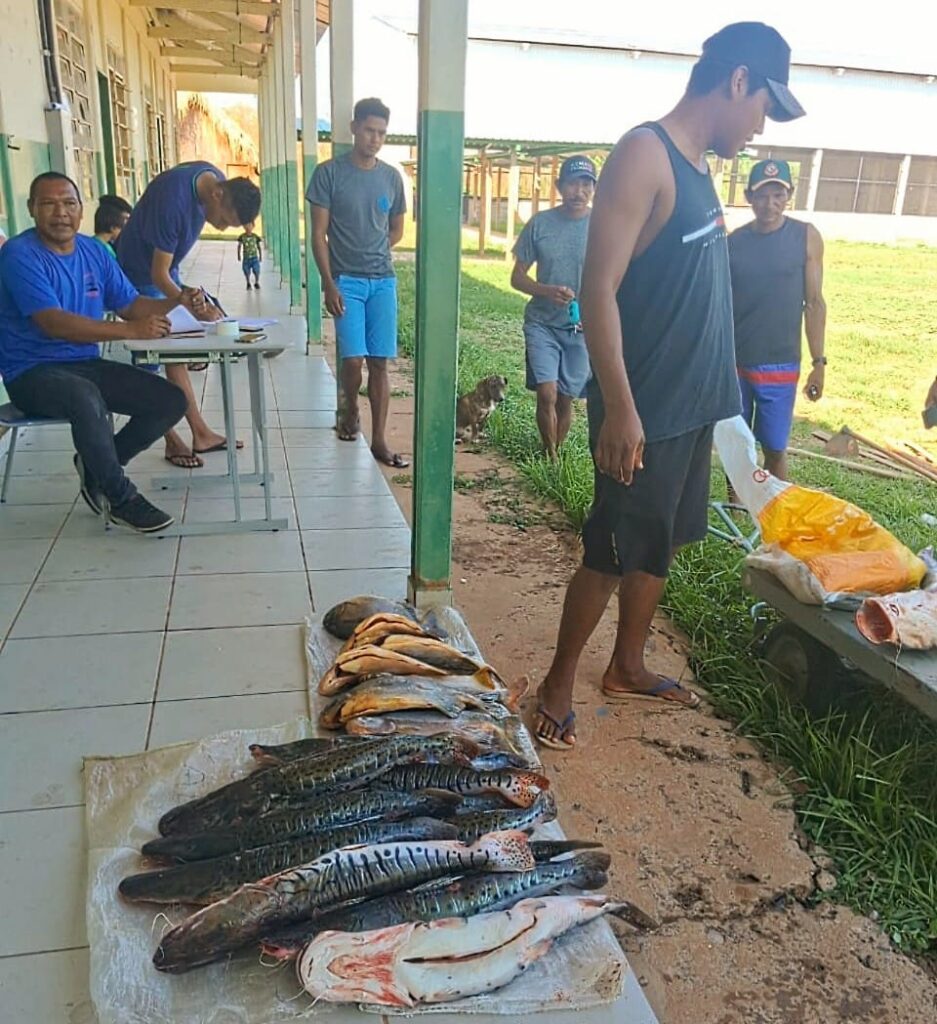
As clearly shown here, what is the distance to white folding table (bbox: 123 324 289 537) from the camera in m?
3.66

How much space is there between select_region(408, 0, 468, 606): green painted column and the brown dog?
2.87 meters

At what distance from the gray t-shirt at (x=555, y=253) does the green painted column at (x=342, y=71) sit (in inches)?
63.9

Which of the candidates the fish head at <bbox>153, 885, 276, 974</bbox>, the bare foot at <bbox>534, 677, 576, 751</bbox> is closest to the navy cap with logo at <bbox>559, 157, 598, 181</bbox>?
the bare foot at <bbox>534, 677, 576, 751</bbox>

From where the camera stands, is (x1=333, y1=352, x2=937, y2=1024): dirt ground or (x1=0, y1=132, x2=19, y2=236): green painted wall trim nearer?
(x1=333, y1=352, x2=937, y2=1024): dirt ground

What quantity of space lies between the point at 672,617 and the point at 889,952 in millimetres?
1714

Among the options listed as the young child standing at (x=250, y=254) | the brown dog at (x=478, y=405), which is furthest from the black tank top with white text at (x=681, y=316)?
the young child standing at (x=250, y=254)

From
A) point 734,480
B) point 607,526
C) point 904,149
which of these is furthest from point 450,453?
point 904,149

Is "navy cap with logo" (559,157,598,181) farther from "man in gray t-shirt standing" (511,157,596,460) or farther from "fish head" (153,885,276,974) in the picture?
"fish head" (153,885,276,974)

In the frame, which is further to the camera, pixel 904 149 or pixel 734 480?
pixel 904 149

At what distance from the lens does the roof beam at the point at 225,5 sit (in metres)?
11.8

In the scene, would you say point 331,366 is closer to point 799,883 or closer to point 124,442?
point 124,442

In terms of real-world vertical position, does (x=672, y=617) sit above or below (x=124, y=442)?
below

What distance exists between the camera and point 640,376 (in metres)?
2.55

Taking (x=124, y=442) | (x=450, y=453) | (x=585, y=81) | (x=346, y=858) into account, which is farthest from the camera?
(x=585, y=81)
